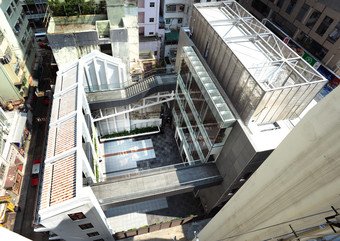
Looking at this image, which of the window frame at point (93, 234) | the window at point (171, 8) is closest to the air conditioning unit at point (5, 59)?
the window frame at point (93, 234)

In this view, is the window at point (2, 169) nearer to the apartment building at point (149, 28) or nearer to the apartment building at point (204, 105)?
the apartment building at point (204, 105)

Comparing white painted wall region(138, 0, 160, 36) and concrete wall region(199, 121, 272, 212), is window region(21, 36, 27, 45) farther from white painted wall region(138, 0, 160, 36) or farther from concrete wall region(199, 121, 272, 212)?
concrete wall region(199, 121, 272, 212)

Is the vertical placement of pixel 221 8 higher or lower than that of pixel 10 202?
higher

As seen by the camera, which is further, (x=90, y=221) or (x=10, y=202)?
Result: (x=10, y=202)

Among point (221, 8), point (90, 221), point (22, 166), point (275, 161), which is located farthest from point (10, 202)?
point (221, 8)

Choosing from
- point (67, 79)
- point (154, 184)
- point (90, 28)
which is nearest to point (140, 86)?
point (67, 79)

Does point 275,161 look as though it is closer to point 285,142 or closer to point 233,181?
point 285,142

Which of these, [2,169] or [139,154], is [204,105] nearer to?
[139,154]
